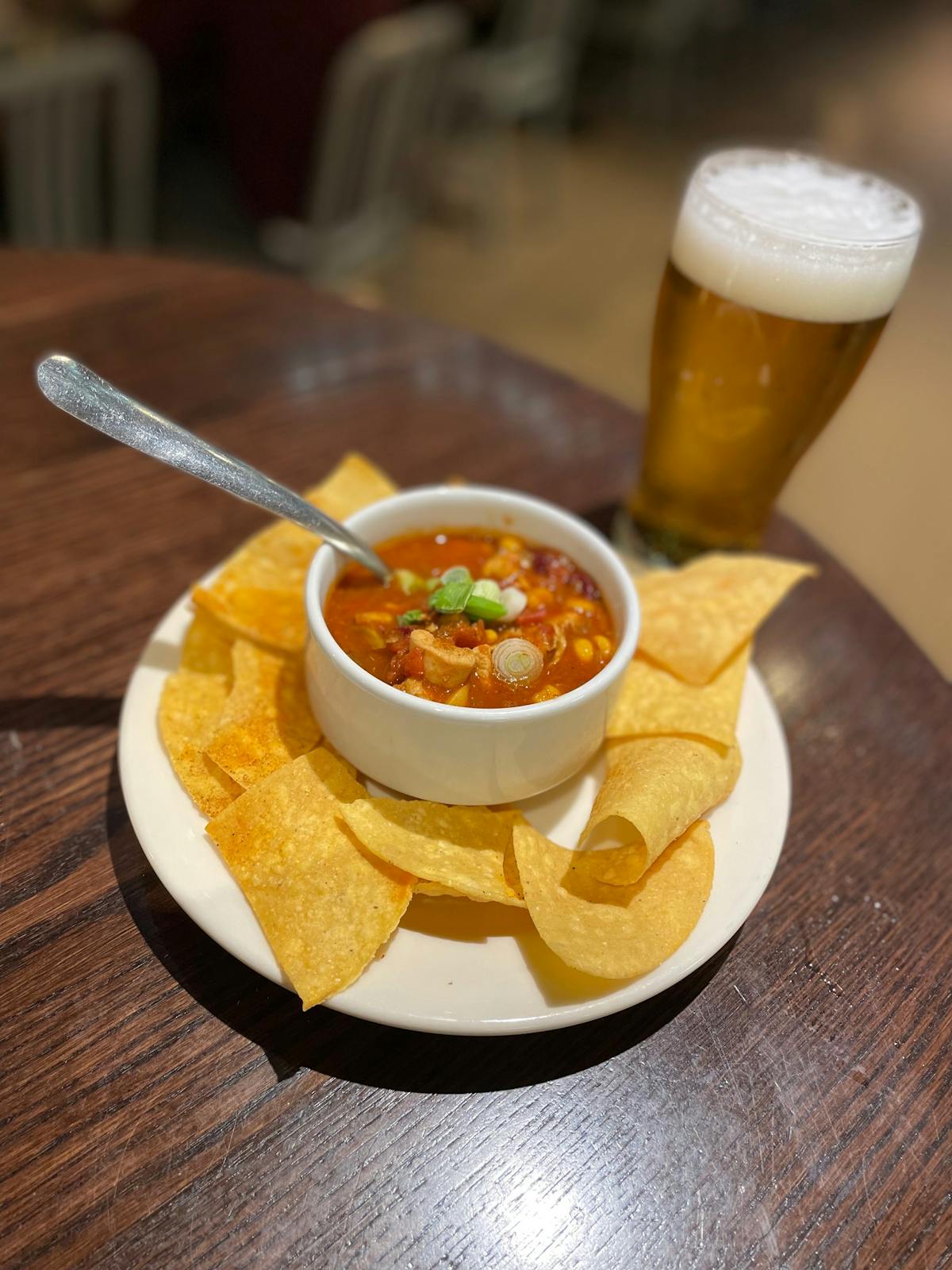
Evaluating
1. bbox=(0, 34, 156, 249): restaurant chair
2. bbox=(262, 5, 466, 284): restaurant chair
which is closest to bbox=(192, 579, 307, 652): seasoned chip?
bbox=(0, 34, 156, 249): restaurant chair

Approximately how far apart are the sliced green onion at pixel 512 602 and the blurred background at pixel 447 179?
35.0 inches

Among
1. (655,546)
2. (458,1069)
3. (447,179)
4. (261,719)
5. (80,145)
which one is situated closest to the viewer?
(458,1069)

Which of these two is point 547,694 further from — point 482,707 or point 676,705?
point 676,705

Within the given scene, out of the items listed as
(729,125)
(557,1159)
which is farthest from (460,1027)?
(729,125)

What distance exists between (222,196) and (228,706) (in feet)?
13.3

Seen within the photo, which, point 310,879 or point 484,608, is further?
point 484,608

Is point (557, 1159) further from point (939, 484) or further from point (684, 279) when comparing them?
point (939, 484)

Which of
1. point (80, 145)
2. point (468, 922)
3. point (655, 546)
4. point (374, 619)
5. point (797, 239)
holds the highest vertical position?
point (797, 239)

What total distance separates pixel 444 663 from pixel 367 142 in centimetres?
376

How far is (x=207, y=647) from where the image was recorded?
1455mm

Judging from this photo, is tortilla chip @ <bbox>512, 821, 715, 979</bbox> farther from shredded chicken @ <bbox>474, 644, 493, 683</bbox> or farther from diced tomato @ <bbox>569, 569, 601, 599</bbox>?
diced tomato @ <bbox>569, 569, 601, 599</bbox>

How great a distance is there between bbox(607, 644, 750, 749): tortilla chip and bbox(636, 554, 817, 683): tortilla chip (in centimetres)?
2

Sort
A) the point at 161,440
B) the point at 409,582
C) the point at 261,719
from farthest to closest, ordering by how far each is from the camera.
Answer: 1. the point at 409,582
2. the point at 261,719
3. the point at 161,440

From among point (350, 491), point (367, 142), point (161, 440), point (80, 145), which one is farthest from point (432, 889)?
point (367, 142)
